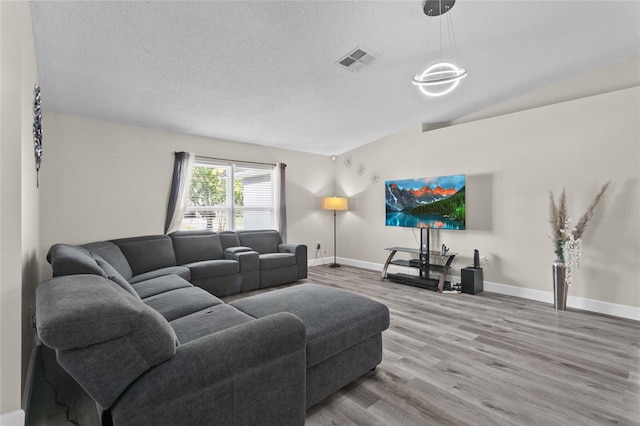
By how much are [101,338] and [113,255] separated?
2.83 m

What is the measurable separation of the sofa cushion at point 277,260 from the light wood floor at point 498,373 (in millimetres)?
1961

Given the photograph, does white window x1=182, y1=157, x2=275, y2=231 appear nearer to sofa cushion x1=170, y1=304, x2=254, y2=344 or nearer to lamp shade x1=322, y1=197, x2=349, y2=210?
lamp shade x1=322, y1=197, x2=349, y2=210

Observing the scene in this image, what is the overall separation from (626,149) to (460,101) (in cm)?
191

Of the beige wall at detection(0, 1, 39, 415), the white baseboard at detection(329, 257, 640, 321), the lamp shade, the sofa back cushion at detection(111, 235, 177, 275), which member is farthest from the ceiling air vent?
the white baseboard at detection(329, 257, 640, 321)

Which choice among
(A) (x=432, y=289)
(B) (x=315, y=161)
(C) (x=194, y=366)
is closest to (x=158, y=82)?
(C) (x=194, y=366)

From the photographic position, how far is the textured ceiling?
2369mm

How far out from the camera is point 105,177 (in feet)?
13.0

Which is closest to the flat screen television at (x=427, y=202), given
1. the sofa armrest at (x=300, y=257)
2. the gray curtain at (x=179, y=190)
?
the sofa armrest at (x=300, y=257)

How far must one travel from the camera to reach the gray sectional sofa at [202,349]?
1.06m

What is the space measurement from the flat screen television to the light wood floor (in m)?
1.48

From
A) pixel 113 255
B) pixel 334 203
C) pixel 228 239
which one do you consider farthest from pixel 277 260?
pixel 113 255

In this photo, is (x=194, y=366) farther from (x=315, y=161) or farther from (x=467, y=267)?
(x=315, y=161)

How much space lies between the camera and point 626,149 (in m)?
3.33

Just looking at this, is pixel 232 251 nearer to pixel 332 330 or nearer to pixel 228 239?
pixel 228 239
